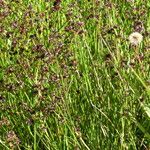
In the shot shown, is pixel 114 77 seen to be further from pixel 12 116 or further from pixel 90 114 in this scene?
pixel 12 116

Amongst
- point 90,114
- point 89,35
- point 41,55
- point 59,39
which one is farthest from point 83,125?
point 89,35

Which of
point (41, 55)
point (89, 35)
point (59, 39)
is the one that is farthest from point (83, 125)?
point (89, 35)

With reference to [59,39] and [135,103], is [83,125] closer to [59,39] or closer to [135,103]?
[135,103]

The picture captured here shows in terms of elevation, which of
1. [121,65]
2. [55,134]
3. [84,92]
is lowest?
[55,134]

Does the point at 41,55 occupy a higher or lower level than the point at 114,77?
higher

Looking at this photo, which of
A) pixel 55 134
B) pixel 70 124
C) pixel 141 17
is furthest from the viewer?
pixel 141 17

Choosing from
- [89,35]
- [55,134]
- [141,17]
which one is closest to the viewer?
[55,134]

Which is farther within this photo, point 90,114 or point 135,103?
point 90,114

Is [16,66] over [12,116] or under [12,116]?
over

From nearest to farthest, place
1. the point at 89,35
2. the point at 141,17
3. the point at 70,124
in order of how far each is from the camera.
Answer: the point at 70,124 < the point at 141,17 < the point at 89,35
